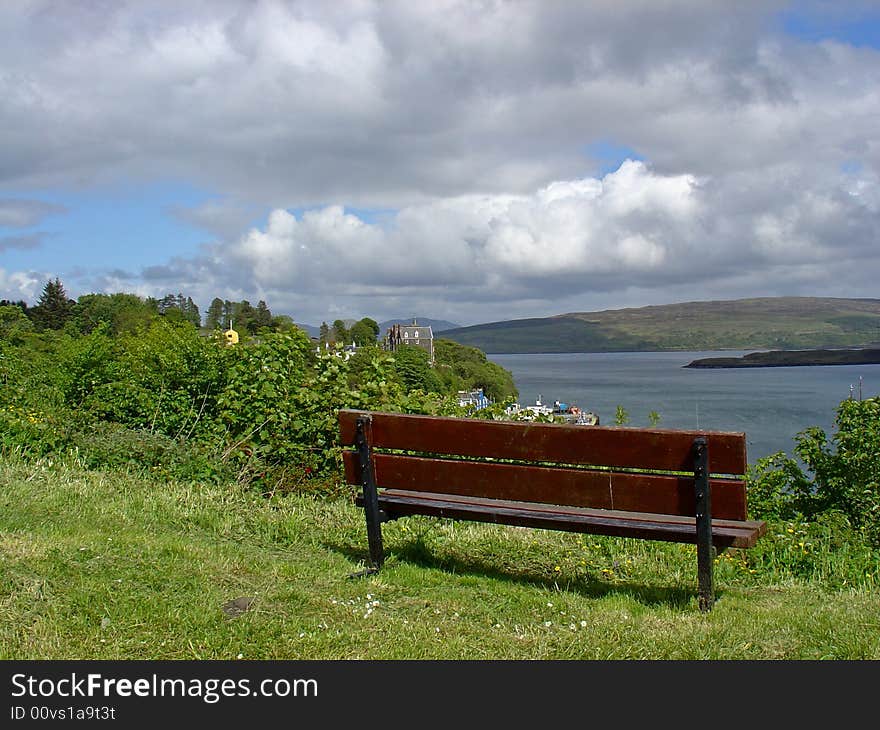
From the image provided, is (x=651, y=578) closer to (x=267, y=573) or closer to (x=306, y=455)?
(x=267, y=573)

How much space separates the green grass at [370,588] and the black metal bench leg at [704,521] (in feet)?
0.46

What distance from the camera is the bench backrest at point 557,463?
4.22 metres

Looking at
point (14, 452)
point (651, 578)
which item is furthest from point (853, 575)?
point (14, 452)

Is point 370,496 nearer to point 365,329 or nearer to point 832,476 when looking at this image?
point 832,476

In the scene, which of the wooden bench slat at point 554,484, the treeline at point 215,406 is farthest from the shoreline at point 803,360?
the wooden bench slat at point 554,484

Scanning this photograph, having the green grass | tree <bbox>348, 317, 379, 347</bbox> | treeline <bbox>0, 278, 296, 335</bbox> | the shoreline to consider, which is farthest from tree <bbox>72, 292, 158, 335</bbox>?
the green grass

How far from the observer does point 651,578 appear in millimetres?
5234

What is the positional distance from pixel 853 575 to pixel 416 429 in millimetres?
2853

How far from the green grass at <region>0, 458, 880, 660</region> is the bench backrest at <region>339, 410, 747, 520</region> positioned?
53 cm

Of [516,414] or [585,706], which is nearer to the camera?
[585,706]

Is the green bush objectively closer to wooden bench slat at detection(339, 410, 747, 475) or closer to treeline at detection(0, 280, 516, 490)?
treeline at detection(0, 280, 516, 490)

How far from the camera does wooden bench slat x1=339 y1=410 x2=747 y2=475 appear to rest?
4.19 m

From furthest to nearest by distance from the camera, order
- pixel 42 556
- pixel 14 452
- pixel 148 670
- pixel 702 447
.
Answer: pixel 14 452
pixel 42 556
pixel 702 447
pixel 148 670

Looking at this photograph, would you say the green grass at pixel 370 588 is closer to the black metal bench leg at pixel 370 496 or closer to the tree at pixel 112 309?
the black metal bench leg at pixel 370 496
